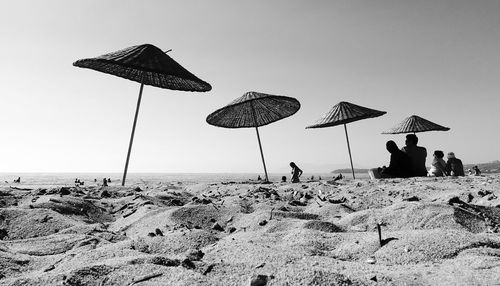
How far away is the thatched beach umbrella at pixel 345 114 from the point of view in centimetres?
975

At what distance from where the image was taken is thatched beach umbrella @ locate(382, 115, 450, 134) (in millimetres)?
12117

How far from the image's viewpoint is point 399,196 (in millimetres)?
3701

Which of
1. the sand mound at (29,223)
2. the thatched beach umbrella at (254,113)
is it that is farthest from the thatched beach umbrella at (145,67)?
the sand mound at (29,223)

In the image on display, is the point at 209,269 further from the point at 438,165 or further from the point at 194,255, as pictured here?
the point at 438,165

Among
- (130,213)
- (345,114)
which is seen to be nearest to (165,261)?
(130,213)

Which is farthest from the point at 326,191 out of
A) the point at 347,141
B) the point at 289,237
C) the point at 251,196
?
the point at 347,141

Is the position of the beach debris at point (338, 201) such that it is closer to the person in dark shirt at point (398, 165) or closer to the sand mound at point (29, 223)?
the sand mound at point (29, 223)

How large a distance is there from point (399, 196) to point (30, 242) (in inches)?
139

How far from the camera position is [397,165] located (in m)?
7.23

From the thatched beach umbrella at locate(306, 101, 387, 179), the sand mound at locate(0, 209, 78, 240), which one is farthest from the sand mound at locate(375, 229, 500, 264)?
the thatched beach umbrella at locate(306, 101, 387, 179)

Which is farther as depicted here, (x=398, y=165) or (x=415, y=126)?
(x=415, y=126)

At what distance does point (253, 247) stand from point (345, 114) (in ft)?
28.8

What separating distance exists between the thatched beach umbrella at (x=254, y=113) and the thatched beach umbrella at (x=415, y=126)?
5.25 metres

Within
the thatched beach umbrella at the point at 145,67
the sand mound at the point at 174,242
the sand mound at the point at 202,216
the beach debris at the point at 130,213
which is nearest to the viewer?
the sand mound at the point at 174,242
